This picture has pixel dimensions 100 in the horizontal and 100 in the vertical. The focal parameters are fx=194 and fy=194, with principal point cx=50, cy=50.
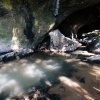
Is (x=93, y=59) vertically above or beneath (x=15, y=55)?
beneath

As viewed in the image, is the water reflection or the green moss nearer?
the water reflection

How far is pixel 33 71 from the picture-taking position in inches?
349

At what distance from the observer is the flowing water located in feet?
24.9

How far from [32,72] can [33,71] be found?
11 cm

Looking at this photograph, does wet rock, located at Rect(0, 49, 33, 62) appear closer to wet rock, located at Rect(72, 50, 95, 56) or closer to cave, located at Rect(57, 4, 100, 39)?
wet rock, located at Rect(72, 50, 95, 56)

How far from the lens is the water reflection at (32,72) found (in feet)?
25.2

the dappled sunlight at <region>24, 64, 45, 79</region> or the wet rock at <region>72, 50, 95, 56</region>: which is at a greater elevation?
the wet rock at <region>72, 50, 95, 56</region>

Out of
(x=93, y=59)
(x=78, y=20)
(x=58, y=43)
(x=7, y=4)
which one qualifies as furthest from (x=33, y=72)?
(x=78, y=20)

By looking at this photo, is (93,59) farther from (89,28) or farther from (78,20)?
(89,28)

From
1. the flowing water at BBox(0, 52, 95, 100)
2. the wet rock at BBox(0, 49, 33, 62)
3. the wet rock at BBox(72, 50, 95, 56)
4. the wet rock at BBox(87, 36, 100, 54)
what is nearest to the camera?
the flowing water at BBox(0, 52, 95, 100)

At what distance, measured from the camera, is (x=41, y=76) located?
27.3ft

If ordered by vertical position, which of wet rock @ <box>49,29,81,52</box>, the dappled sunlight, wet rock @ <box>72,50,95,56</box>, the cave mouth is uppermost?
the cave mouth

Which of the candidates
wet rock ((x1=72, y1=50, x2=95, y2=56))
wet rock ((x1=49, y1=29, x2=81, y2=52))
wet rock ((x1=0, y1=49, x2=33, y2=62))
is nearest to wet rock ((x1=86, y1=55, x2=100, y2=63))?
wet rock ((x1=72, y1=50, x2=95, y2=56))

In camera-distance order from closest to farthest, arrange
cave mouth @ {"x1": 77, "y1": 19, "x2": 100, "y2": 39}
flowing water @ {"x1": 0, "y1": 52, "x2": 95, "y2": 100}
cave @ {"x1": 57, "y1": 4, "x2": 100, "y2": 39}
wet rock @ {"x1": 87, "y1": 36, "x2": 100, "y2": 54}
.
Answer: flowing water @ {"x1": 0, "y1": 52, "x2": 95, "y2": 100}, wet rock @ {"x1": 87, "y1": 36, "x2": 100, "y2": 54}, cave @ {"x1": 57, "y1": 4, "x2": 100, "y2": 39}, cave mouth @ {"x1": 77, "y1": 19, "x2": 100, "y2": 39}
